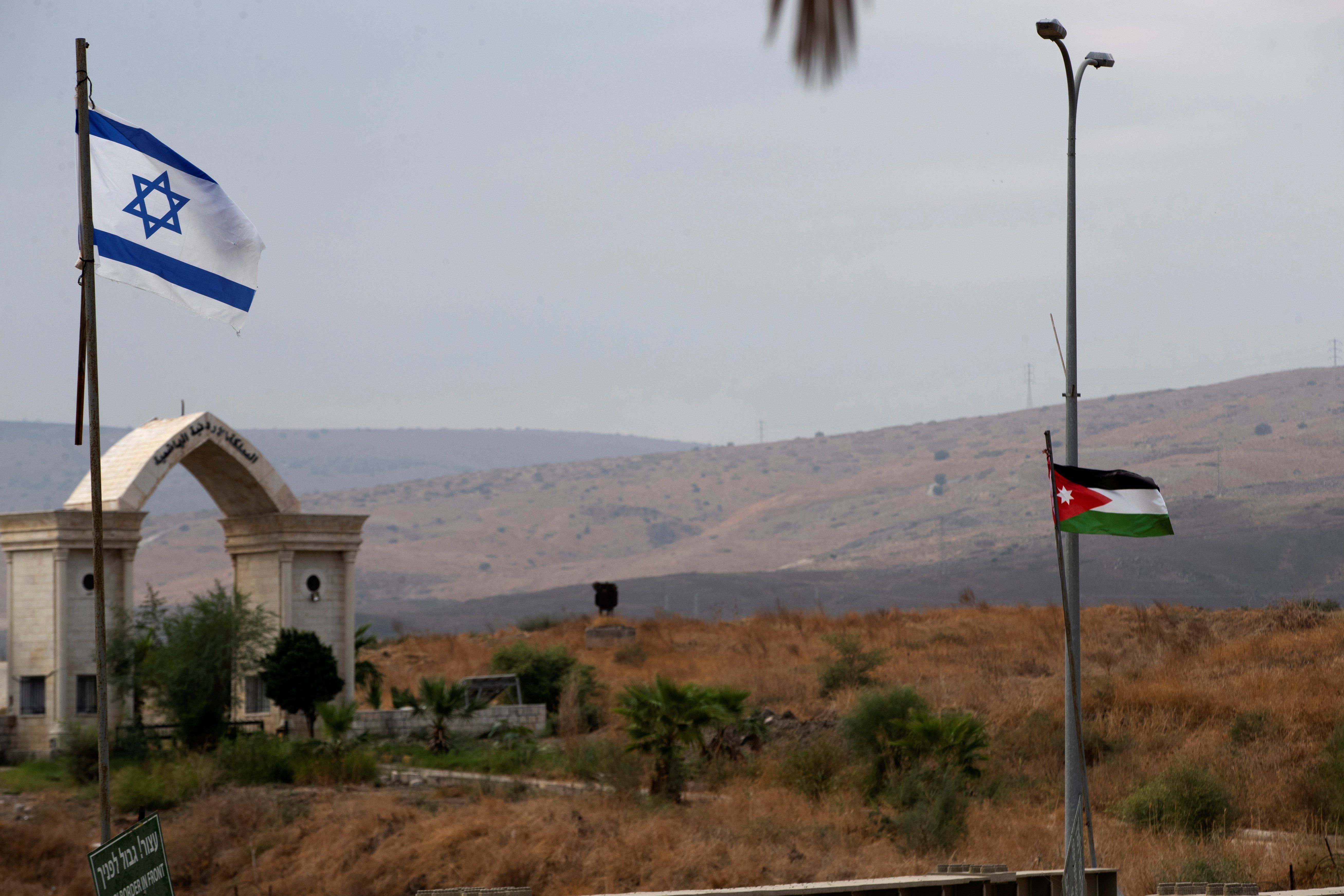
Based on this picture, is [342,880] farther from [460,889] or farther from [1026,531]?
[1026,531]

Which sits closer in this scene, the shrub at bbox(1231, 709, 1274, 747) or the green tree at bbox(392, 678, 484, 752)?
the shrub at bbox(1231, 709, 1274, 747)

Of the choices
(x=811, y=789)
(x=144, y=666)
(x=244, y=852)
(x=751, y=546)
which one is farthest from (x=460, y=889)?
(x=751, y=546)

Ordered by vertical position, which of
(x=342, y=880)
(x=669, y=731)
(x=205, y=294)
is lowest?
(x=342, y=880)

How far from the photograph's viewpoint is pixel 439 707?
85.5ft

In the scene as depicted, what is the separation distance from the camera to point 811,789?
21.5 meters

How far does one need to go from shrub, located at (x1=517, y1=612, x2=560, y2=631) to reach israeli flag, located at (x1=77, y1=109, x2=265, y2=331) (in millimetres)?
41635

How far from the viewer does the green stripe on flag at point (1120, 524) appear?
40.9 feet

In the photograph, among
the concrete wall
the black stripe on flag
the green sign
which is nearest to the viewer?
the green sign

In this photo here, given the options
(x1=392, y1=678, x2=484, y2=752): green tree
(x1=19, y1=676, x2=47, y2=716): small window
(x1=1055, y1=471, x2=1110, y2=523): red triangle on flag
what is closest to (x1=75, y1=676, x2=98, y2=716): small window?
(x1=19, y1=676, x2=47, y2=716): small window

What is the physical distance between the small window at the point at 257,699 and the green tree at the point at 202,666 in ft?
8.50

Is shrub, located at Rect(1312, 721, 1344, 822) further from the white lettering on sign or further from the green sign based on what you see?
the white lettering on sign

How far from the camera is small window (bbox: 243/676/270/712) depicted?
2781 cm

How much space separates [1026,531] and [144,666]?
3754 inches

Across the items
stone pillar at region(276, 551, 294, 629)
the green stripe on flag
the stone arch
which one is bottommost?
stone pillar at region(276, 551, 294, 629)
